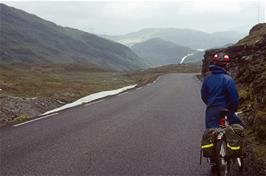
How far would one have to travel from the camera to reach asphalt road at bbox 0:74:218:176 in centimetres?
806

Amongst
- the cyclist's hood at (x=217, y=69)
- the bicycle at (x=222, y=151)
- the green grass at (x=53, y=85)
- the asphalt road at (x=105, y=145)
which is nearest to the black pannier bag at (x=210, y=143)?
the bicycle at (x=222, y=151)

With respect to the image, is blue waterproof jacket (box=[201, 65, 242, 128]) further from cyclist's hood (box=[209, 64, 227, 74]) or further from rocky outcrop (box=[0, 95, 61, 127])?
rocky outcrop (box=[0, 95, 61, 127])

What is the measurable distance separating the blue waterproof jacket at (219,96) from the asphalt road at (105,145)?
1.18m

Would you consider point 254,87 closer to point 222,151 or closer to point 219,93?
point 219,93

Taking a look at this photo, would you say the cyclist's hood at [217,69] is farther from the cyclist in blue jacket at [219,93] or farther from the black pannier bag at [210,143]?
the black pannier bag at [210,143]

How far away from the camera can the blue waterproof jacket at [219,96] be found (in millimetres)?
7094

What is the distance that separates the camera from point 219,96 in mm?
7141

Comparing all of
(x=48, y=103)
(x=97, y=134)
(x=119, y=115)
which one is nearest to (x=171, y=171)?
(x=97, y=134)

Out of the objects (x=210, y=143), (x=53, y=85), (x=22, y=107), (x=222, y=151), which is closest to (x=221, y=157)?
(x=222, y=151)

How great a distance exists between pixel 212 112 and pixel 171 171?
1479 mm

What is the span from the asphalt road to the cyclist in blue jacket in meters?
1.19

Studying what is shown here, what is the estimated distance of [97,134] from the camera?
40.4 feet

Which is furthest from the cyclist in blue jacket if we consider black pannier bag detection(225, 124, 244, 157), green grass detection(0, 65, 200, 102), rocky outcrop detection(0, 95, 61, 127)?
green grass detection(0, 65, 200, 102)

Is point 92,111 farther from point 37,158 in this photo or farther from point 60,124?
point 37,158
